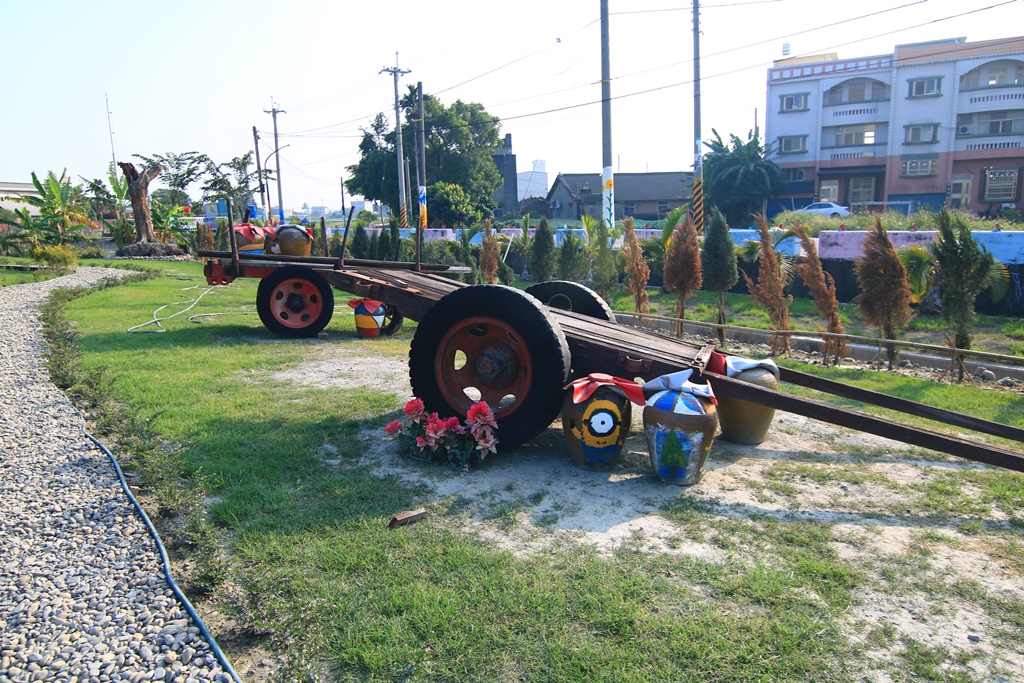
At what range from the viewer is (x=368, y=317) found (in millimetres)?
10664

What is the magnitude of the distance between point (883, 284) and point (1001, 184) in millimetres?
40250

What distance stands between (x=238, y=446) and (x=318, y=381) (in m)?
2.34

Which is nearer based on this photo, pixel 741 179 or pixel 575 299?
pixel 575 299

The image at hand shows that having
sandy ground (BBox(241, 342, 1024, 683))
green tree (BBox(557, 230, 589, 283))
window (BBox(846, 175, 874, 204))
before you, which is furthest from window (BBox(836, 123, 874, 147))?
sandy ground (BBox(241, 342, 1024, 683))

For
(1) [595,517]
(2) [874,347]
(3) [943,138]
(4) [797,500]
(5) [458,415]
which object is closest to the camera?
(1) [595,517]

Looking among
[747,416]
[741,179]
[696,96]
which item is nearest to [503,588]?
[747,416]

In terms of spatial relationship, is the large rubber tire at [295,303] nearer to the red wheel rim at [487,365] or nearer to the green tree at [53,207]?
the red wheel rim at [487,365]

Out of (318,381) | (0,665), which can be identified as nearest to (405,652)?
(0,665)

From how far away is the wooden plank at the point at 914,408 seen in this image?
4.46 meters

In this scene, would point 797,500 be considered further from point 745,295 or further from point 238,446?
point 745,295

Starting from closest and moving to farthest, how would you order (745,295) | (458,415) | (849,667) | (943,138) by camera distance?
(849,667)
(458,415)
(745,295)
(943,138)

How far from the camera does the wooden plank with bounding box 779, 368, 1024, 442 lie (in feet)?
14.6

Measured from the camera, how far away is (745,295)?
16766 millimetres

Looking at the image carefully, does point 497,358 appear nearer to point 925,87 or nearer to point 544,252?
point 544,252
